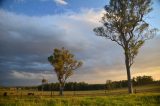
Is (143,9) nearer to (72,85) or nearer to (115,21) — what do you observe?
(115,21)

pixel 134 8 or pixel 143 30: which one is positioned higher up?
pixel 134 8

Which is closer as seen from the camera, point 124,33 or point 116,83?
point 124,33

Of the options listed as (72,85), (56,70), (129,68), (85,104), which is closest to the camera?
(85,104)

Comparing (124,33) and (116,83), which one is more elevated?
(124,33)

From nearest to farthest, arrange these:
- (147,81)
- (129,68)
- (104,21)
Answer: (129,68) → (104,21) → (147,81)

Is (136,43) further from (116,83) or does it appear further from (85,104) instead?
(116,83)

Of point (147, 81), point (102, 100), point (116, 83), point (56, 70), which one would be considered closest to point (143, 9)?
point (102, 100)

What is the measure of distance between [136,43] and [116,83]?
58.3 m

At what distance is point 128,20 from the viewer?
131 feet

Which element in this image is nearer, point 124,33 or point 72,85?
point 124,33

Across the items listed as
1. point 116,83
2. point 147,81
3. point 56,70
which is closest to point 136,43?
point 56,70

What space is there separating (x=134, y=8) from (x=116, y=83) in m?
58.9

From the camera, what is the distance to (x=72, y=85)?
315ft

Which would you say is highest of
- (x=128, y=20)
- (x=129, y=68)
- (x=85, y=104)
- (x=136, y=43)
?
(x=128, y=20)
